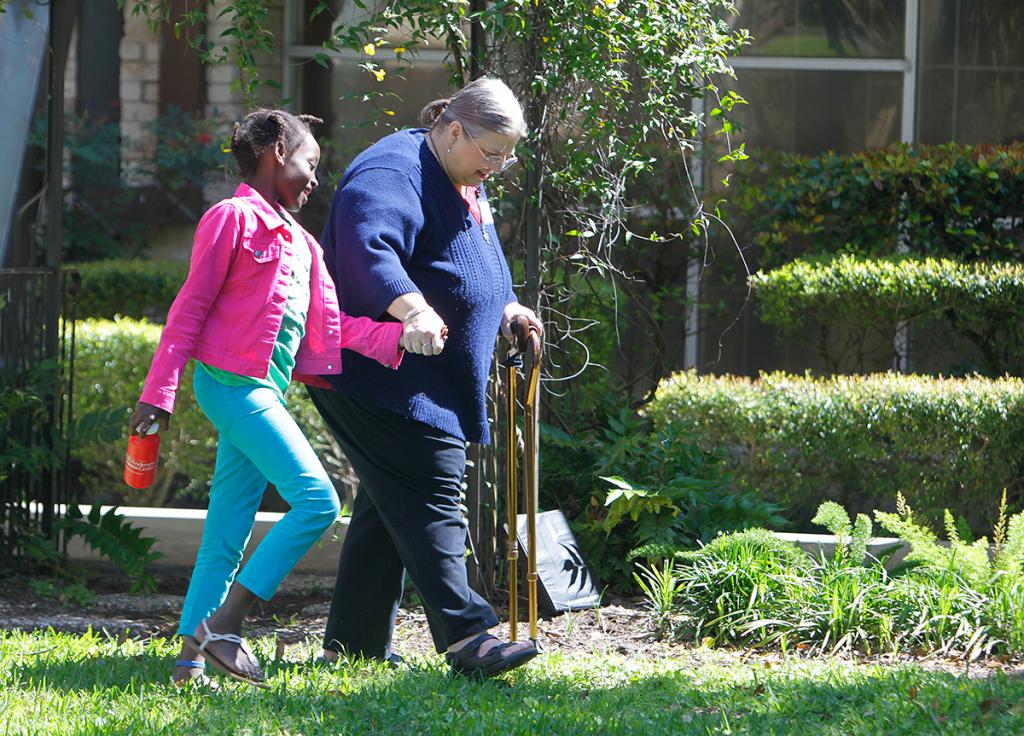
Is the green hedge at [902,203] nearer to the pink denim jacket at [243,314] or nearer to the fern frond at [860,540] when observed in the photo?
the fern frond at [860,540]

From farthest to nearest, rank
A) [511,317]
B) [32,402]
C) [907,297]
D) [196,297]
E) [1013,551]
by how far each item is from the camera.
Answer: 1. [907,297]
2. [32,402]
3. [1013,551]
4. [511,317]
5. [196,297]

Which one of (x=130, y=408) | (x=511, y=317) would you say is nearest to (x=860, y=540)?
(x=511, y=317)

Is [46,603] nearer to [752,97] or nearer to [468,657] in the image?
[468,657]

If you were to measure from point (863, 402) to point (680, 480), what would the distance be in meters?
0.98

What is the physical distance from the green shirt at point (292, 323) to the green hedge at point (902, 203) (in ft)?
12.6

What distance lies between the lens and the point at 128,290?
8.42 m

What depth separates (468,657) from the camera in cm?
393

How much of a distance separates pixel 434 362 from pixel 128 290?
4956 millimetres

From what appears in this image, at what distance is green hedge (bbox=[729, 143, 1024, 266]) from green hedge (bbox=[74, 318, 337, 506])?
3.20 m

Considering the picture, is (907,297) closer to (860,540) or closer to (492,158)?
(860,540)

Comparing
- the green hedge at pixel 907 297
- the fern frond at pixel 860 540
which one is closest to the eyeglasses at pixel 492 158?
the fern frond at pixel 860 540

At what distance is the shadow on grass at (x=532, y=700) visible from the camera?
3.55 metres

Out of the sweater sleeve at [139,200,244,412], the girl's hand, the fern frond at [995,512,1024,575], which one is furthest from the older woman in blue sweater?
the fern frond at [995,512,1024,575]

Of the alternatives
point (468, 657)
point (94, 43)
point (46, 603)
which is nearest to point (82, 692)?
point (468, 657)
